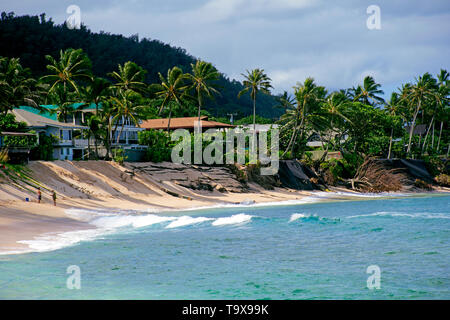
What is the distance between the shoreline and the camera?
19.9m

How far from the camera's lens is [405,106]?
84.1 meters

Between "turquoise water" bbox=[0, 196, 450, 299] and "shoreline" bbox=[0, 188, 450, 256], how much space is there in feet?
2.48

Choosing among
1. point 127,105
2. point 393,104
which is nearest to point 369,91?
point 393,104

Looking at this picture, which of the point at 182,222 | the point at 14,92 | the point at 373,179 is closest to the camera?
the point at 182,222

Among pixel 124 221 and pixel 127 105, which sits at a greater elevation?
pixel 127 105

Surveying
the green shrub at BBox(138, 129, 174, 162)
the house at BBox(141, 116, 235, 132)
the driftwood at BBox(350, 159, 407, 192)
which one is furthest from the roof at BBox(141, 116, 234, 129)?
the driftwood at BBox(350, 159, 407, 192)

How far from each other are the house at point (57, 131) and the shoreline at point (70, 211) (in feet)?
44.1

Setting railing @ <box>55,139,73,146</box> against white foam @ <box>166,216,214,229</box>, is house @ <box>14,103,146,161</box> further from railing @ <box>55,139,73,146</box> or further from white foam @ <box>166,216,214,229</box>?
white foam @ <box>166,216,214,229</box>

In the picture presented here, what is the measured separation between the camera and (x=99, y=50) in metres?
126

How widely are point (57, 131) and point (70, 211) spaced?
20601 millimetres

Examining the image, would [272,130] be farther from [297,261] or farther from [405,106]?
[297,261]

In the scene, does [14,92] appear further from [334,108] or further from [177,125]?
[334,108]

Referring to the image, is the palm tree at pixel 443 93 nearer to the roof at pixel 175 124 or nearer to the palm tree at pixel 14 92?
the roof at pixel 175 124
